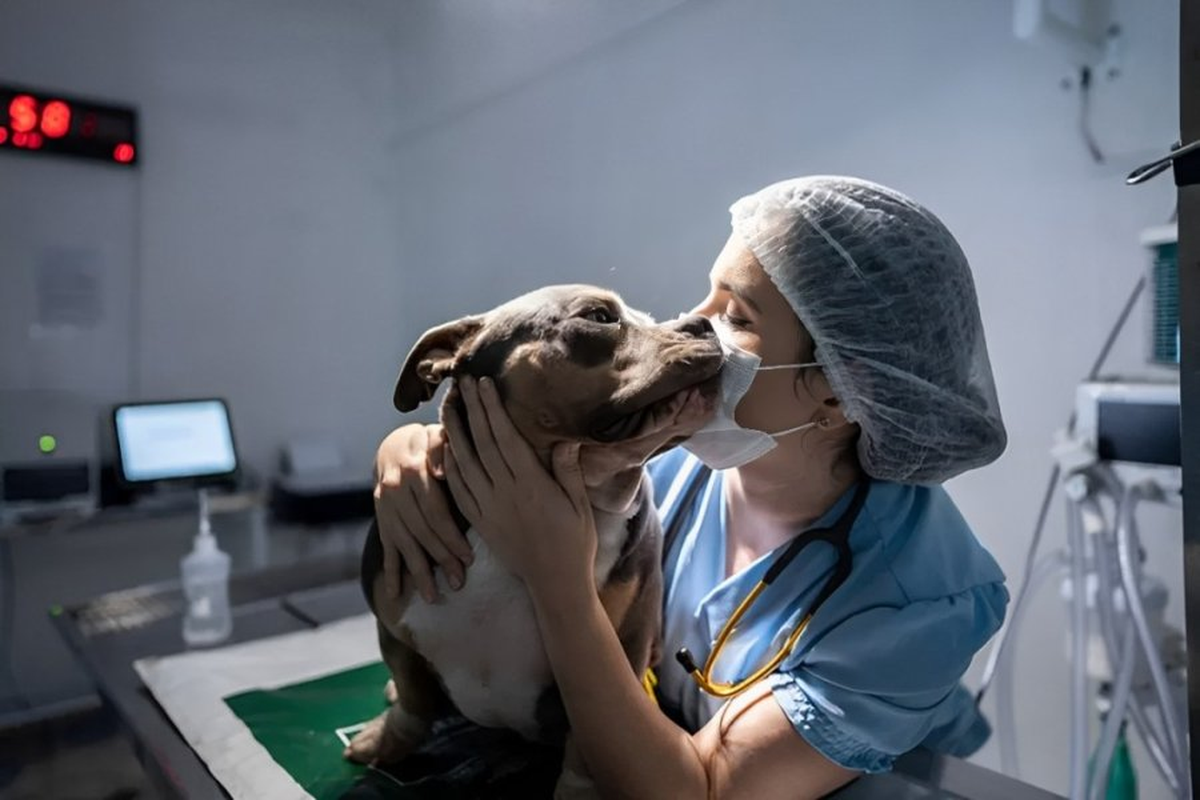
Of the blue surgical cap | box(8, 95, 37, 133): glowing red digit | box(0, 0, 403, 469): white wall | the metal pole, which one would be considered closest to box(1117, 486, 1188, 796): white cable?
the blue surgical cap

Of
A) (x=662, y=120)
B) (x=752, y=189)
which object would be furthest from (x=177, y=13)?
(x=752, y=189)

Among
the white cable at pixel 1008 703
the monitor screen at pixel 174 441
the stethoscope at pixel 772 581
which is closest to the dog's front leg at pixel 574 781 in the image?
the stethoscope at pixel 772 581

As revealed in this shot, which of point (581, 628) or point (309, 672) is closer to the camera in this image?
point (581, 628)

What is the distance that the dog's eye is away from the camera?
2.41 feet

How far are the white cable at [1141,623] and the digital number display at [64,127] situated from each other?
Answer: 2.42 meters

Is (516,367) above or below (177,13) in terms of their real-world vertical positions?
below

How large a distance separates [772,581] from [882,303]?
1.05ft

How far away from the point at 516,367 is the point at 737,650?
1.32 feet

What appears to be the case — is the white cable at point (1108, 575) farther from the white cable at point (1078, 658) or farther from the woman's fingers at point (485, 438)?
the woman's fingers at point (485, 438)

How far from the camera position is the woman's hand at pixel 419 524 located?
0.76m

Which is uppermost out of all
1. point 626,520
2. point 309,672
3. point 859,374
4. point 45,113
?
point 45,113

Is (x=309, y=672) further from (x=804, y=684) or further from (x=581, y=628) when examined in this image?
(x=804, y=684)

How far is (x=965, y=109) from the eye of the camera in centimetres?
117

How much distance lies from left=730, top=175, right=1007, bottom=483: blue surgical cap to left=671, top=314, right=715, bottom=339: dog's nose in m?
0.14
